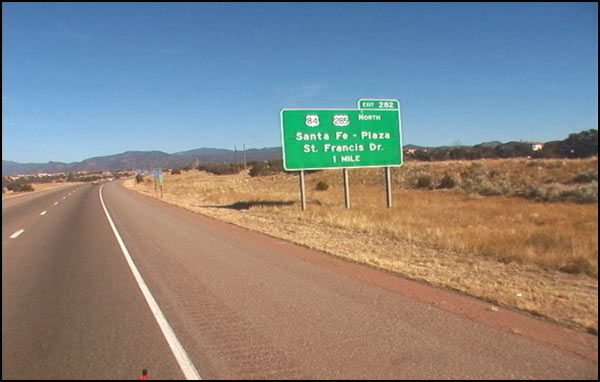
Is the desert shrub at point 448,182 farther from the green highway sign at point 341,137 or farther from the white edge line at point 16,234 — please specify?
the white edge line at point 16,234

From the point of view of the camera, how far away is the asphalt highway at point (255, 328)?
4.38 metres

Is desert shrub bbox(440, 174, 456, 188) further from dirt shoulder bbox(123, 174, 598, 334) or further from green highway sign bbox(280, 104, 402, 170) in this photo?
dirt shoulder bbox(123, 174, 598, 334)

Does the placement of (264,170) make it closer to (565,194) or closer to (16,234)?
(565,194)

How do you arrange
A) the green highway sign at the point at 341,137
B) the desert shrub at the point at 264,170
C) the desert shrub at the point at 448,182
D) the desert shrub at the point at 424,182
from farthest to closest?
the desert shrub at the point at 264,170, the desert shrub at the point at 424,182, the desert shrub at the point at 448,182, the green highway sign at the point at 341,137

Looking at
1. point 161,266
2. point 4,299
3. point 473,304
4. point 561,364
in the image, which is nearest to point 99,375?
point 4,299

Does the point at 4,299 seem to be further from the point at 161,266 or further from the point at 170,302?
the point at 161,266

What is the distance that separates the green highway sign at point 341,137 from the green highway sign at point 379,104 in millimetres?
54

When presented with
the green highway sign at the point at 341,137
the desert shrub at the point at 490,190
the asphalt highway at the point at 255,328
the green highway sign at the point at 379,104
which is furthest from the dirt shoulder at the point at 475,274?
the desert shrub at the point at 490,190

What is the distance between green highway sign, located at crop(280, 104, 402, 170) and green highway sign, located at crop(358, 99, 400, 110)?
54 millimetres

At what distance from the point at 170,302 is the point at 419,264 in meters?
5.36

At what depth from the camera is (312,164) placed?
80.0 feet

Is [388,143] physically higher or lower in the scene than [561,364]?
higher

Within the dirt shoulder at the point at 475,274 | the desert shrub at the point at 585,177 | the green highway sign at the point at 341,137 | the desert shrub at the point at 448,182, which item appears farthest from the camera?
the desert shrub at the point at 448,182

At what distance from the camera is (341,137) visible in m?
24.9
